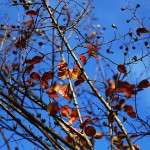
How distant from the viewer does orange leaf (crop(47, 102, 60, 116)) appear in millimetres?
3096

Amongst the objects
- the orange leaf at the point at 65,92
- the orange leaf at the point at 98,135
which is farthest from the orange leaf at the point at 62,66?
the orange leaf at the point at 98,135

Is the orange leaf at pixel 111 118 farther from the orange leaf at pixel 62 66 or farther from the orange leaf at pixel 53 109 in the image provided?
the orange leaf at pixel 62 66

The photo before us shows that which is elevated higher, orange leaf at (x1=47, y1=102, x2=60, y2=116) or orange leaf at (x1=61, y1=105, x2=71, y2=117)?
orange leaf at (x1=61, y1=105, x2=71, y2=117)

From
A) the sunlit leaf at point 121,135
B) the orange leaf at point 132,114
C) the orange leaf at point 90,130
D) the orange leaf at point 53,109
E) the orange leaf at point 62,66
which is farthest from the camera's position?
the orange leaf at point 62,66

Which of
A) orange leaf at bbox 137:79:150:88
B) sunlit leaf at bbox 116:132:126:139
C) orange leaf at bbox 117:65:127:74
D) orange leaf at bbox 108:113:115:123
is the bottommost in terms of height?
sunlit leaf at bbox 116:132:126:139

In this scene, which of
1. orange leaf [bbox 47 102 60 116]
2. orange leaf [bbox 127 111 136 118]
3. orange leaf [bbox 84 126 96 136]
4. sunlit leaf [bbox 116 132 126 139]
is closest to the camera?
orange leaf [bbox 47 102 60 116]

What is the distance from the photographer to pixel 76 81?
396 cm

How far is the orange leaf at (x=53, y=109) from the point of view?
310 cm

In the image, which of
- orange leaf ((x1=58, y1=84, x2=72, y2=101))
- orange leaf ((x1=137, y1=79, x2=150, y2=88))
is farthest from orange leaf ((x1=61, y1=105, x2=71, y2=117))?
orange leaf ((x1=137, y1=79, x2=150, y2=88))

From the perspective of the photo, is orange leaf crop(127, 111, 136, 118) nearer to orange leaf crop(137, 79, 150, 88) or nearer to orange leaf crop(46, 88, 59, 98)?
orange leaf crop(137, 79, 150, 88)

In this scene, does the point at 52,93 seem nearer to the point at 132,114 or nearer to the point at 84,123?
the point at 84,123

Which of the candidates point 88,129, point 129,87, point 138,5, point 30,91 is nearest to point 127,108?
point 129,87

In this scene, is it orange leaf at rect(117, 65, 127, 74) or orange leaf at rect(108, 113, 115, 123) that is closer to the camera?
orange leaf at rect(108, 113, 115, 123)

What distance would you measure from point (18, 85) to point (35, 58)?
2.61ft
